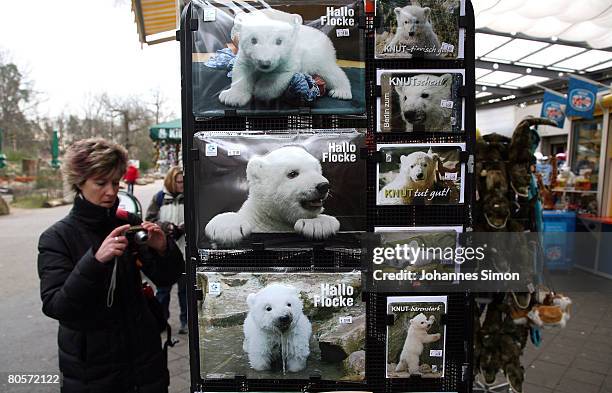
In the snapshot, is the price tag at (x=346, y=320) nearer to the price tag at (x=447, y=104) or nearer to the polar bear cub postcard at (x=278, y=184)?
the polar bear cub postcard at (x=278, y=184)

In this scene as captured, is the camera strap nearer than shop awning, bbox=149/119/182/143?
Yes

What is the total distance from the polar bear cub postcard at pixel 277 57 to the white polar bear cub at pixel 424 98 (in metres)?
0.21

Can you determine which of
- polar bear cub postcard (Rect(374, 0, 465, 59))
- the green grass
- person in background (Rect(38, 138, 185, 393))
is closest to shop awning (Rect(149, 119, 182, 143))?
person in background (Rect(38, 138, 185, 393))

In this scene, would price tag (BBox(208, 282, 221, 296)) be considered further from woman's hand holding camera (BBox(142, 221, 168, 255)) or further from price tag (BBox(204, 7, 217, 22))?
price tag (BBox(204, 7, 217, 22))

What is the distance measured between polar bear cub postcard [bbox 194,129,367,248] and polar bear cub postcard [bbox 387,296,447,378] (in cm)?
45

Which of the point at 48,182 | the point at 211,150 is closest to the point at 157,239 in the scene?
the point at 211,150

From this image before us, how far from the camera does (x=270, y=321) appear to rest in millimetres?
1753

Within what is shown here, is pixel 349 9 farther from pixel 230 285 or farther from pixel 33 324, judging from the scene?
pixel 33 324

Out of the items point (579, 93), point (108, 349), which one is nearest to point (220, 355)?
point (108, 349)

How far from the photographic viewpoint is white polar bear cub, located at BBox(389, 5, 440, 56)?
1.71 meters

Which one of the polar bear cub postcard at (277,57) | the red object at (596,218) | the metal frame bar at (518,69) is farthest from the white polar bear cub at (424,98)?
the metal frame bar at (518,69)

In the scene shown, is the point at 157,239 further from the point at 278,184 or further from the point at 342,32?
the point at 342,32

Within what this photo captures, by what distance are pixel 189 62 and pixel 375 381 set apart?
163 centimetres

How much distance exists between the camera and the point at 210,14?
1.67m
